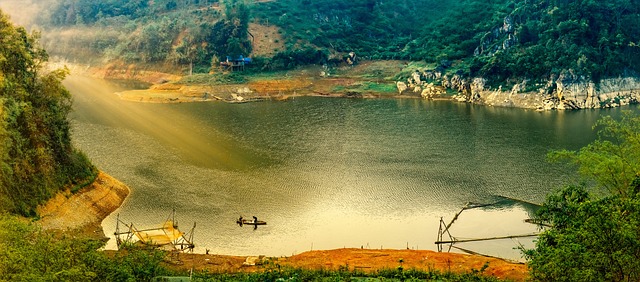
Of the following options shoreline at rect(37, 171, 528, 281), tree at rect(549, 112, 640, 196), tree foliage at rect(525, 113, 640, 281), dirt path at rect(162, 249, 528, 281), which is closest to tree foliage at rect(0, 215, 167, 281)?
shoreline at rect(37, 171, 528, 281)

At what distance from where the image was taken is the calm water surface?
3753 centimetres

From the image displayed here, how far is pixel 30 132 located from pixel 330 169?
22.1 metres

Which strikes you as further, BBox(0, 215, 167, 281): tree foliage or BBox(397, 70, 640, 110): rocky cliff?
BBox(397, 70, 640, 110): rocky cliff

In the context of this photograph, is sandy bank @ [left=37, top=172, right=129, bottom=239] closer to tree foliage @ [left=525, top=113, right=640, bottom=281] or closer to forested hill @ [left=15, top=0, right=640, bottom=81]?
tree foliage @ [left=525, top=113, right=640, bottom=281]

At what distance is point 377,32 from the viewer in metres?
116

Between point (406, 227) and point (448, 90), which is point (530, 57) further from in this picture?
point (406, 227)

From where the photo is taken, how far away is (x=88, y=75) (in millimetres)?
111188

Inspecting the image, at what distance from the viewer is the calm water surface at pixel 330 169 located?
123ft

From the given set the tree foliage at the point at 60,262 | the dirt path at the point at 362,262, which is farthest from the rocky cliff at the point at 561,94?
the tree foliage at the point at 60,262

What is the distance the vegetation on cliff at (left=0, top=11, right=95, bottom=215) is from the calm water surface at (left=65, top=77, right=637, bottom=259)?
15.2ft

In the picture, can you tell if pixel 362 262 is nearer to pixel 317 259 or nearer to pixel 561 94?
pixel 317 259

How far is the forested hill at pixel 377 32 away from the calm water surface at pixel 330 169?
38.9 ft

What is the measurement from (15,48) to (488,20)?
80904 mm

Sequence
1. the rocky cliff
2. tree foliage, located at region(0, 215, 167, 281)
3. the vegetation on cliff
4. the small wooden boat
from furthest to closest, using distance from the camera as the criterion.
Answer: the rocky cliff → the small wooden boat → the vegetation on cliff → tree foliage, located at region(0, 215, 167, 281)
